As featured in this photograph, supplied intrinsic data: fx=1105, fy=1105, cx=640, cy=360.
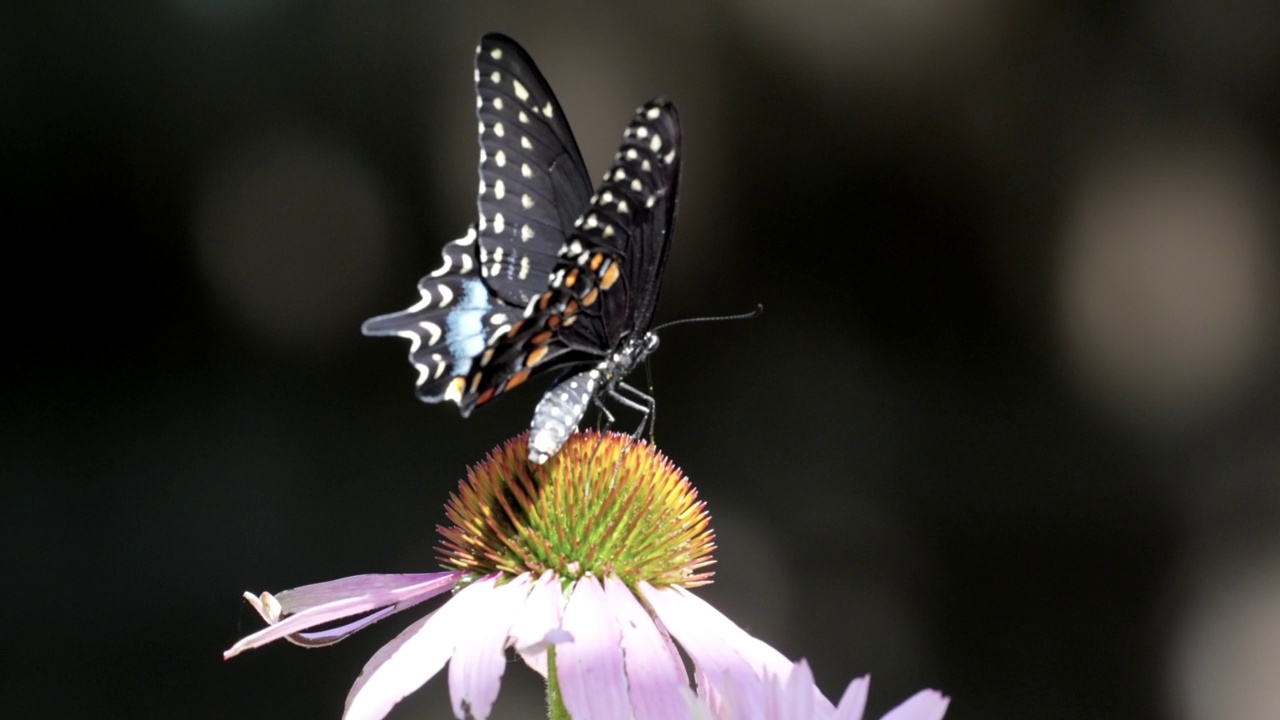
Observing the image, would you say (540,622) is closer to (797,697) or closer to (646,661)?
(646,661)

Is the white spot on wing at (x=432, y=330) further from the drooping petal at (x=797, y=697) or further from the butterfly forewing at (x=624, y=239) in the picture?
the drooping petal at (x=797, y=697)

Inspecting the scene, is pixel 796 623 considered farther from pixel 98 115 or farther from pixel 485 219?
pixel 98 115

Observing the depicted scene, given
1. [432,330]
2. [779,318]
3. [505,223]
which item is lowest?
[432,330]

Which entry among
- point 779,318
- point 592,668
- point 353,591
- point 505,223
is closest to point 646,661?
point 592,668

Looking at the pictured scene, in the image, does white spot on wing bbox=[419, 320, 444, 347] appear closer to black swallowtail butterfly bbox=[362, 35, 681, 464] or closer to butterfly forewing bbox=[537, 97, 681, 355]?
black swallowtail butterfly bbox=[362, 35, 681, 464]

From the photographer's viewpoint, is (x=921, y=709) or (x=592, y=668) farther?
(x=592, y=668)

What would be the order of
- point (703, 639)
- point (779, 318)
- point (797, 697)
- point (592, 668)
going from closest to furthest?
point (797, 697), point (592, 668), point (703, 639), point (779, 318)
